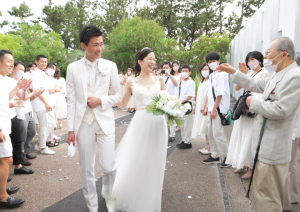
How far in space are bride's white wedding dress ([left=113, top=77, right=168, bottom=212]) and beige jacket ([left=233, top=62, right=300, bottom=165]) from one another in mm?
1300

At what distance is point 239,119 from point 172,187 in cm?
178

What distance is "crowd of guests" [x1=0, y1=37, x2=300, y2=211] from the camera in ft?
8.02

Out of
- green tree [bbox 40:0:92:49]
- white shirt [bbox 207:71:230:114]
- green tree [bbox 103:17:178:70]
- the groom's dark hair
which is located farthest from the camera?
green tree [bbox 40:0:92:49]

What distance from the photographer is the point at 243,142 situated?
4168 mm

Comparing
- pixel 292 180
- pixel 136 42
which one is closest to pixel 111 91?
pixel 292 180

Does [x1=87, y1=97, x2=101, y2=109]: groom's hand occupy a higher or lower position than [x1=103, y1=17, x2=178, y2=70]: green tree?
lower

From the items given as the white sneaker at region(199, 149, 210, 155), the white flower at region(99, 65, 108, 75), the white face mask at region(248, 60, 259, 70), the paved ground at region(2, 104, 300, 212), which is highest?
the white face mask at region(248, 60, 259, 70)

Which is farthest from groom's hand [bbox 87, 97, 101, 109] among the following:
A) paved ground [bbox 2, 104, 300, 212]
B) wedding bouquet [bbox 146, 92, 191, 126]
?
paved ground [bbox 2, 104, 300, 212]

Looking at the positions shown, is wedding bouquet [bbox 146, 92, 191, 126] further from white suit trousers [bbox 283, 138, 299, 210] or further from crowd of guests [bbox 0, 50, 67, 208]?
crowd of guests [bbox 0, 50, 67, 208]

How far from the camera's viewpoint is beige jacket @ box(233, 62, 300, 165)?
7.48 feet

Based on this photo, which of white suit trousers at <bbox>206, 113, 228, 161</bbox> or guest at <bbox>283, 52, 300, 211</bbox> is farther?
white suit trousers at <bbox>206, 113, 228, 161</bbox>

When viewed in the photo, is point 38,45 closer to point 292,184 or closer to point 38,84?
point 38,84

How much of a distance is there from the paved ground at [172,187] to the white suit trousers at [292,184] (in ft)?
0.49

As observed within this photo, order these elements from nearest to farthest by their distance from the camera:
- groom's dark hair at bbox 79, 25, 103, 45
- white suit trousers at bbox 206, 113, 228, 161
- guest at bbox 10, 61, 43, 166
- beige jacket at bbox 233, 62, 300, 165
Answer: beige jacket at bbox 233, 62, 300, 165, groom's dark hair at bbox 79, 25, 103, 45, guest at bbox 10, 61, 43, 166, white suit trousers at bbox 206, 113, 228, 161
